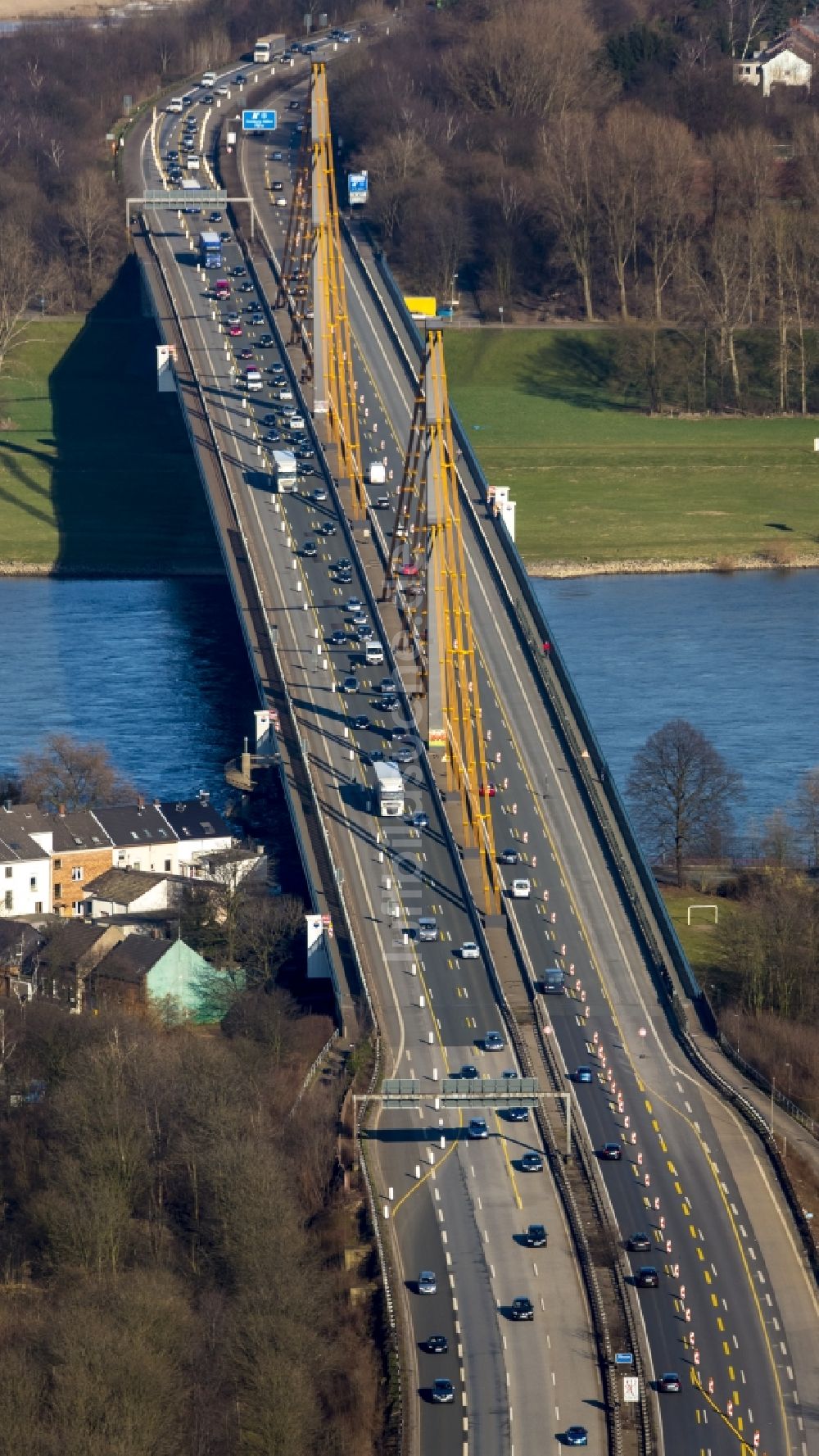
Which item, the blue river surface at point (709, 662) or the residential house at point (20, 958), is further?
the blue river surface at point (709, 662)

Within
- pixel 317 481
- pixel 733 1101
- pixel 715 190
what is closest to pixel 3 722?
pixel 317 481

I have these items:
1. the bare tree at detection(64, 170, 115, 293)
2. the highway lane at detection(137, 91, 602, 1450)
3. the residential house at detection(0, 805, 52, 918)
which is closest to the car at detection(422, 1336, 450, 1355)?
the highway lane at detection(137, 91, 602, 1450)

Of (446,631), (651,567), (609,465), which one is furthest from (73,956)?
(609,465)

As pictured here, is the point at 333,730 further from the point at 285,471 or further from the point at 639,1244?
the point at 639,1244

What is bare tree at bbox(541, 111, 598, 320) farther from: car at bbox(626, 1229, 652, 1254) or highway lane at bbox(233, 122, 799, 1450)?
car at bbox(626, 1229, 652, 1254)

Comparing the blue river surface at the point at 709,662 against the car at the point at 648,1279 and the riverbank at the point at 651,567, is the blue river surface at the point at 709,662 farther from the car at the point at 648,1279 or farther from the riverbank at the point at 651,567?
the car at the point at 648,1279

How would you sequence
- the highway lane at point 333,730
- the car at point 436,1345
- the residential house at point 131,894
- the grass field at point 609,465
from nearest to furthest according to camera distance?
the car at point 436,1345 → the highway lane at point 333,730 → the residential house at point 131,894 → the grass field at point 609,465

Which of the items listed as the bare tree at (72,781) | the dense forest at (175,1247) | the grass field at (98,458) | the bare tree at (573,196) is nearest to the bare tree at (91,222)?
the grass field at (98,458)
